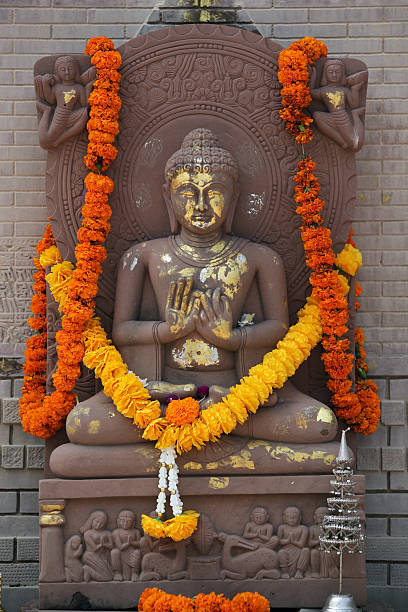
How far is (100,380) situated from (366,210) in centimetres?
248

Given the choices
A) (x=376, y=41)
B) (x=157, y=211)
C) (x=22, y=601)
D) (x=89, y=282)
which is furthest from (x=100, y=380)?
(x=376, y=41)

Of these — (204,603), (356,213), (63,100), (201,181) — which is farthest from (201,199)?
(204,603)

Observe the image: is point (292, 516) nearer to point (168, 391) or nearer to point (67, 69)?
point (168, 391)

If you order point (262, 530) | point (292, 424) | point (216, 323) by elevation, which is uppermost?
point (216, 323)

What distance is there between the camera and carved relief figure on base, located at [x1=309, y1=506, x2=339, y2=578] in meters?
5.23

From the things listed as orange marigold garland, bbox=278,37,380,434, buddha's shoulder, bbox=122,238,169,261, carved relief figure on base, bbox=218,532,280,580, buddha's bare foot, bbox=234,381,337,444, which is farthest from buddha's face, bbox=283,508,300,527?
buddha's shoulder, bbox=122,238,169,261

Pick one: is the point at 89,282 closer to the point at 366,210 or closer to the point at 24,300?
the point at 24,300

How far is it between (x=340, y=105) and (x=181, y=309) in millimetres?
1917

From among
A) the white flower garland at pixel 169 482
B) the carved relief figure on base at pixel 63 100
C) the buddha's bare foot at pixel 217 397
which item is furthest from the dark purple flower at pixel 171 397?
the carved relief figure on base at pixel 63 100

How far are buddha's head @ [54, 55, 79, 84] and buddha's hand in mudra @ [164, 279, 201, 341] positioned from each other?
1.71 meters

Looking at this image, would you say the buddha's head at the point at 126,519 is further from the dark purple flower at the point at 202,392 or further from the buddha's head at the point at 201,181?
the buddha's head at the point at 201,181

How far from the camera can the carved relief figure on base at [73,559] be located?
205 inches

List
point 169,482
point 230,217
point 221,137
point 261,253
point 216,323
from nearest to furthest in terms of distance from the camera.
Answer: point 169,482, point 216,323, point 261,253, point 230,217, point 221,137

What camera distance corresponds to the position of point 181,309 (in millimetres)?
5656
